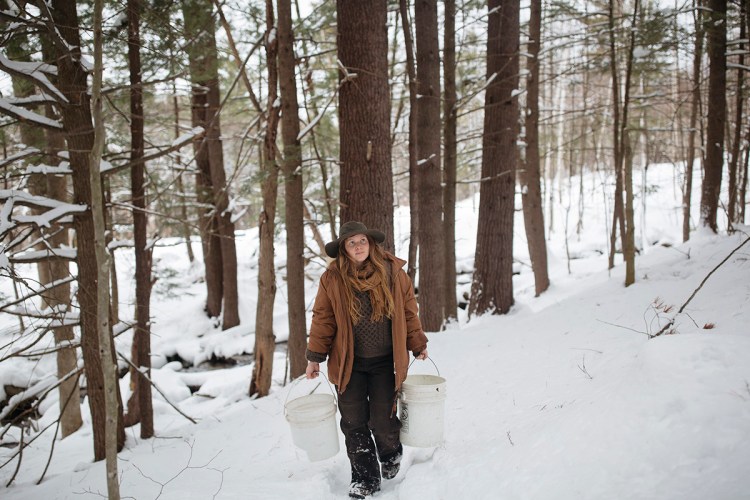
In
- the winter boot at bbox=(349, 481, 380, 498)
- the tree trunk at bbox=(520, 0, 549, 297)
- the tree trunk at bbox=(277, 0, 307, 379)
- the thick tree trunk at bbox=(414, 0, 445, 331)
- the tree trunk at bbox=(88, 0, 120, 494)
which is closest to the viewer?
the tree trunk at bbox=(88, 0, 120, 494)

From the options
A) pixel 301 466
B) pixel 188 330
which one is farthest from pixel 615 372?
pixel 188 330

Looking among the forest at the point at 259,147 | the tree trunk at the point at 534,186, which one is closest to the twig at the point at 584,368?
the forest at the point at 259,147

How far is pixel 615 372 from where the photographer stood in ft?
11.6

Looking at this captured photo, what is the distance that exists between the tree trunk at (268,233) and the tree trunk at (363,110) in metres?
1.64

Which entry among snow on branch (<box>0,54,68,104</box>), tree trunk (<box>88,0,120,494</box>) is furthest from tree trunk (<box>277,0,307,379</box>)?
tree trunk (<box>88,0,120,494</box>)

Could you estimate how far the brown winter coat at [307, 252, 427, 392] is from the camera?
3.16 metres

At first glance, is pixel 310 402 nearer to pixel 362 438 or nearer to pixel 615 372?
pixel 362 438

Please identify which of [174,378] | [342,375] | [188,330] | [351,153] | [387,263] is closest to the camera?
[342,375]

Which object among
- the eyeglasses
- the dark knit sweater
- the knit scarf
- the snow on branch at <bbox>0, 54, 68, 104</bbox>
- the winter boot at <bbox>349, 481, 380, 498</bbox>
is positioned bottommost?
the winter boot at <bbox>349, 481, 380, 498</bbox>

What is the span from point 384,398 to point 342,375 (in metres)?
0.37

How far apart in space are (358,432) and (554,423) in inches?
53.6

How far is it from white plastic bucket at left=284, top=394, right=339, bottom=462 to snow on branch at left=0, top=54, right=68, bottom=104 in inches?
142

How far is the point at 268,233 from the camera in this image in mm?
6738

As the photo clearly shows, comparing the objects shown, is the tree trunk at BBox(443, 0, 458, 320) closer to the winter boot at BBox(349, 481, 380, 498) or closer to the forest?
the forest
